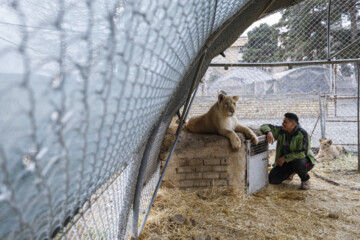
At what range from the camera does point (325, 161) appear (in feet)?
24.2

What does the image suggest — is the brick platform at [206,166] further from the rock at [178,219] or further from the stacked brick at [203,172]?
the rock at [178,219]

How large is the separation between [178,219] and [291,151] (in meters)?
3.11

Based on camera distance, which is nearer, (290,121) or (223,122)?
(223,122)

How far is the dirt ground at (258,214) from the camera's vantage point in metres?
3.30

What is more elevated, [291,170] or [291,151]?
[291,151]

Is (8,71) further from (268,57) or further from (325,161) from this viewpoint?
(325,161)

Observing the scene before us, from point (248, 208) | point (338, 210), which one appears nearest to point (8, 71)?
point (248, 208)

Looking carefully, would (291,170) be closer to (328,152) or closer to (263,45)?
(328,152)

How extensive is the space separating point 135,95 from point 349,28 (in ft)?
23.4

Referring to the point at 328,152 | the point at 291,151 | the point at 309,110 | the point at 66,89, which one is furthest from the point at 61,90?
the point at 309,110

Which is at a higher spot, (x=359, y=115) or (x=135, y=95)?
(x=135, y=95)

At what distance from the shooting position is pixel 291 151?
5.41 m

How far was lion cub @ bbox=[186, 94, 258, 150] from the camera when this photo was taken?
4879mm

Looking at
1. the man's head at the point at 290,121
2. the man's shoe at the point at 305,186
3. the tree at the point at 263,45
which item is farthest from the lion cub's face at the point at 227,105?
the man's shoe at the point at 305,186
